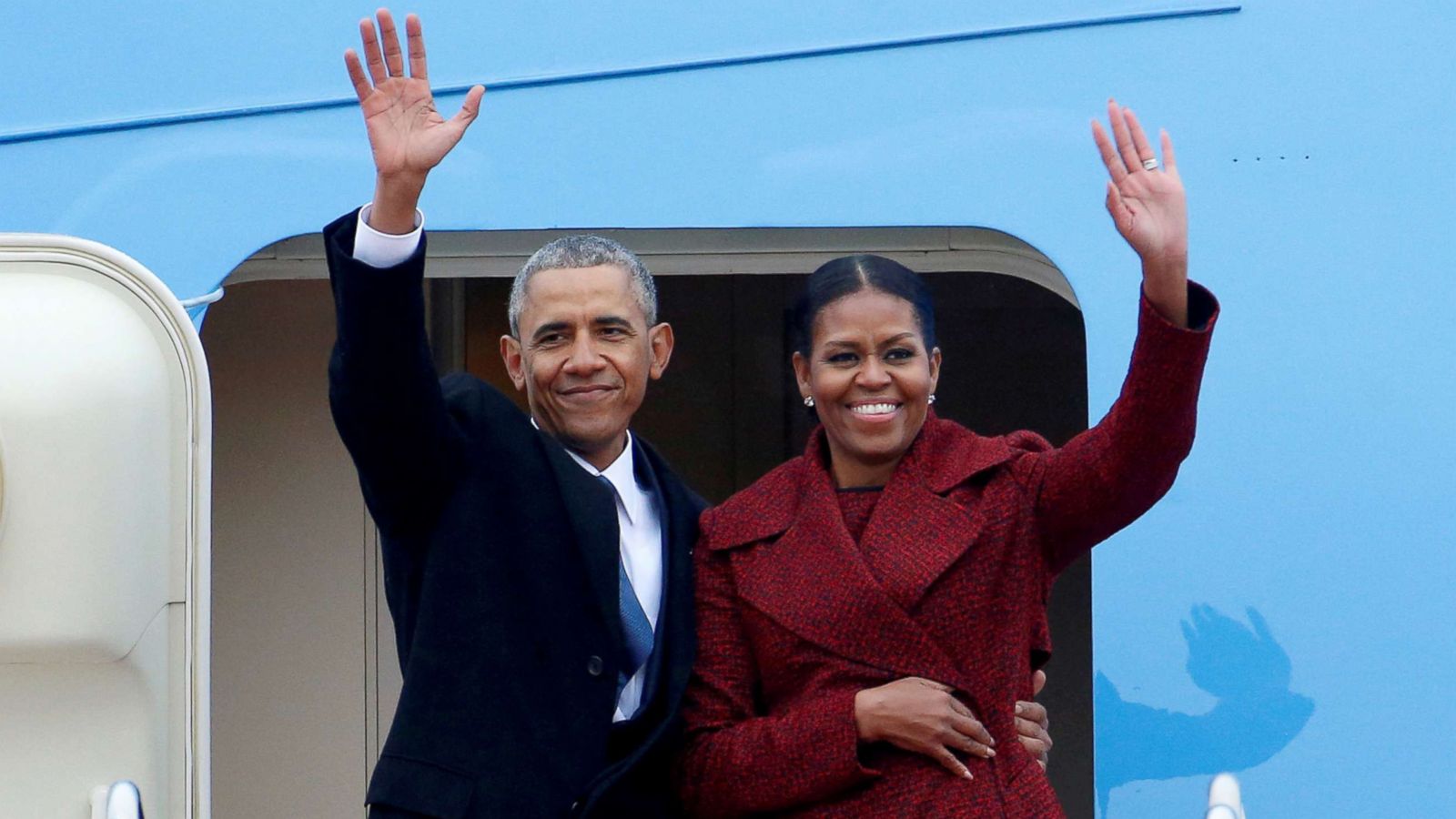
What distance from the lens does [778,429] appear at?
4801 millimetres

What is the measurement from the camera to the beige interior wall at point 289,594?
3273 mm

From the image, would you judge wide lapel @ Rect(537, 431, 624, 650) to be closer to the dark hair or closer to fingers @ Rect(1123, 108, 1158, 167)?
the dark hair

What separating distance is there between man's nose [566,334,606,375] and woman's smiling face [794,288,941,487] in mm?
253

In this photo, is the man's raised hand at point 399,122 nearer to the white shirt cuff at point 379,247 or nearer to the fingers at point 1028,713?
the white shirt cuff at point 379,247

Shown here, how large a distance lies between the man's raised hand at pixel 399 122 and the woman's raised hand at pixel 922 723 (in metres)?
0.69

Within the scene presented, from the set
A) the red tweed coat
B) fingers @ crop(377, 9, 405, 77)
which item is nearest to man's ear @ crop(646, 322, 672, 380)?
the red tweed coat

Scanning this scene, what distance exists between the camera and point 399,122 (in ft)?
5.70

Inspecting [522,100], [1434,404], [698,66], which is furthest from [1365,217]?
[522,100]

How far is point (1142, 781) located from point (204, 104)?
1608 mm

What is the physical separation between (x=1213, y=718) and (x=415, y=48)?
1.36 meters

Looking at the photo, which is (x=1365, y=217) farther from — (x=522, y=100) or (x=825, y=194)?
(x=522, y=100)

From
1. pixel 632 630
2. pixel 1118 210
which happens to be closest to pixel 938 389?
pixel 632 630

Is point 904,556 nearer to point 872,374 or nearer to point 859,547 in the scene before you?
point 859,547

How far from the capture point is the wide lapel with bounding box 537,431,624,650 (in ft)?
6.18
